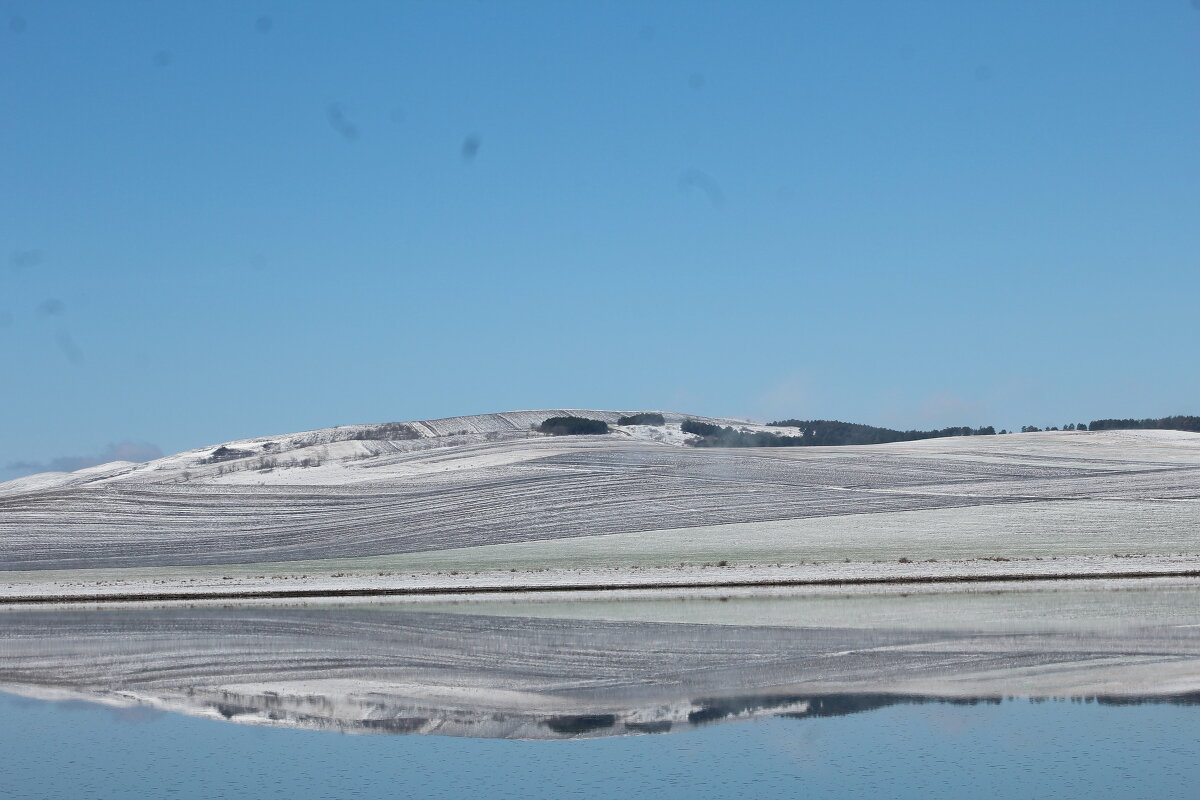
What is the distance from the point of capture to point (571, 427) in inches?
2675

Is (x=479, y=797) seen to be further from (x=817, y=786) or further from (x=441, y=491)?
(x=441, y=491)

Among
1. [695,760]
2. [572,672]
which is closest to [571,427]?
[572,672]

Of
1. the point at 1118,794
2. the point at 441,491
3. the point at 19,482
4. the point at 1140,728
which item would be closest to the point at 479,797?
the point at 1118,794

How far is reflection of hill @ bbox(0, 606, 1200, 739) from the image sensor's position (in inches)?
615

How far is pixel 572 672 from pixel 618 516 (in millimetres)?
29992

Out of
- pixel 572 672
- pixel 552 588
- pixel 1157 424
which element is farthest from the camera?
pixel 1157 424

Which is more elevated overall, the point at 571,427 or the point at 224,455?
the point at 571,427

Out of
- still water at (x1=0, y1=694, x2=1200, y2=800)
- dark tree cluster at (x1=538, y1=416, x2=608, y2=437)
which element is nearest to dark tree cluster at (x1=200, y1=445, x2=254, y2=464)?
dark tree cluster at (x1=538, y1=416, x2=608, y2=437)

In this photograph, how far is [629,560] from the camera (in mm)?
41312

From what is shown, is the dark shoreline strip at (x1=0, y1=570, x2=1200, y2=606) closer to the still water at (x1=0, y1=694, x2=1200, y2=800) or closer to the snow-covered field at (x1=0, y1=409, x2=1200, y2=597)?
the snow-covered field at (x1=0, y1=409, x2=1200, y2=597)

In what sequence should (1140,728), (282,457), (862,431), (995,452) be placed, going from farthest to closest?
(862,431), (282,457), (995,452), (1140,728)

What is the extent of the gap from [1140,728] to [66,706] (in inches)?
528

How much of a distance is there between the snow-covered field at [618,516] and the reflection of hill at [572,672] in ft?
41.0

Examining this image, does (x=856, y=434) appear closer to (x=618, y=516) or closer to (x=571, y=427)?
(x=571, y=427)
